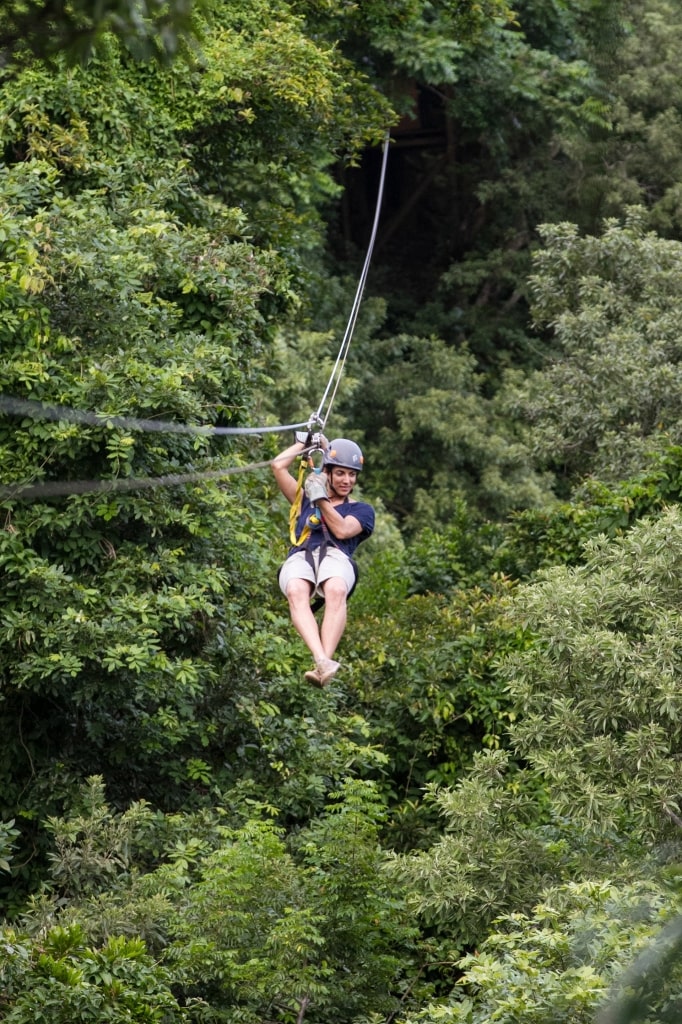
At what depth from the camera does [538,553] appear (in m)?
11.8

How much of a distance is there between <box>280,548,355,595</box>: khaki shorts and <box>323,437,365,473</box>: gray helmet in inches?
17.8

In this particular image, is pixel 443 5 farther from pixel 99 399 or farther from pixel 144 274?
pixel 99 399

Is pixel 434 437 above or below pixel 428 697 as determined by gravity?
below

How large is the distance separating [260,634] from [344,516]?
260 cm

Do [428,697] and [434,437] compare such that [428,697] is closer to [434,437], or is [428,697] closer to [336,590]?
[336,590]

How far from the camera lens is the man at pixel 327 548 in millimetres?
6762

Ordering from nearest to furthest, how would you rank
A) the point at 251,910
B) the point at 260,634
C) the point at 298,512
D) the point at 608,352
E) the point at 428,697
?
1. the point at 298,512
2. the point at 251,910
3. the point at 260,634
4. the point at 428,697
5. the point at 608,352

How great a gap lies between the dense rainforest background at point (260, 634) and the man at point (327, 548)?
59 centimetres

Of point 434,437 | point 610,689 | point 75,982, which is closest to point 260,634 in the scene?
point 610,689

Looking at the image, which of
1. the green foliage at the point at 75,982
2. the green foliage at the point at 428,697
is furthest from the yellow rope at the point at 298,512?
the green foliage at the point at 428,697

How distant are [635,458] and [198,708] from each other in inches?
193

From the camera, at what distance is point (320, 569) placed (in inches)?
273

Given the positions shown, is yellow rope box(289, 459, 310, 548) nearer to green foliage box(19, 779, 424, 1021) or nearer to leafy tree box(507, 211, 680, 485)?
green foliage box(19, 779, 424, 1021)

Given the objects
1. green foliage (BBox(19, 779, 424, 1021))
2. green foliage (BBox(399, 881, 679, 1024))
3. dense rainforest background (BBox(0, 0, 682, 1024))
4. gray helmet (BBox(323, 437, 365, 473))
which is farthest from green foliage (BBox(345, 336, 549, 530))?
green foliage (BBox(399, 881, 679, 1024))
